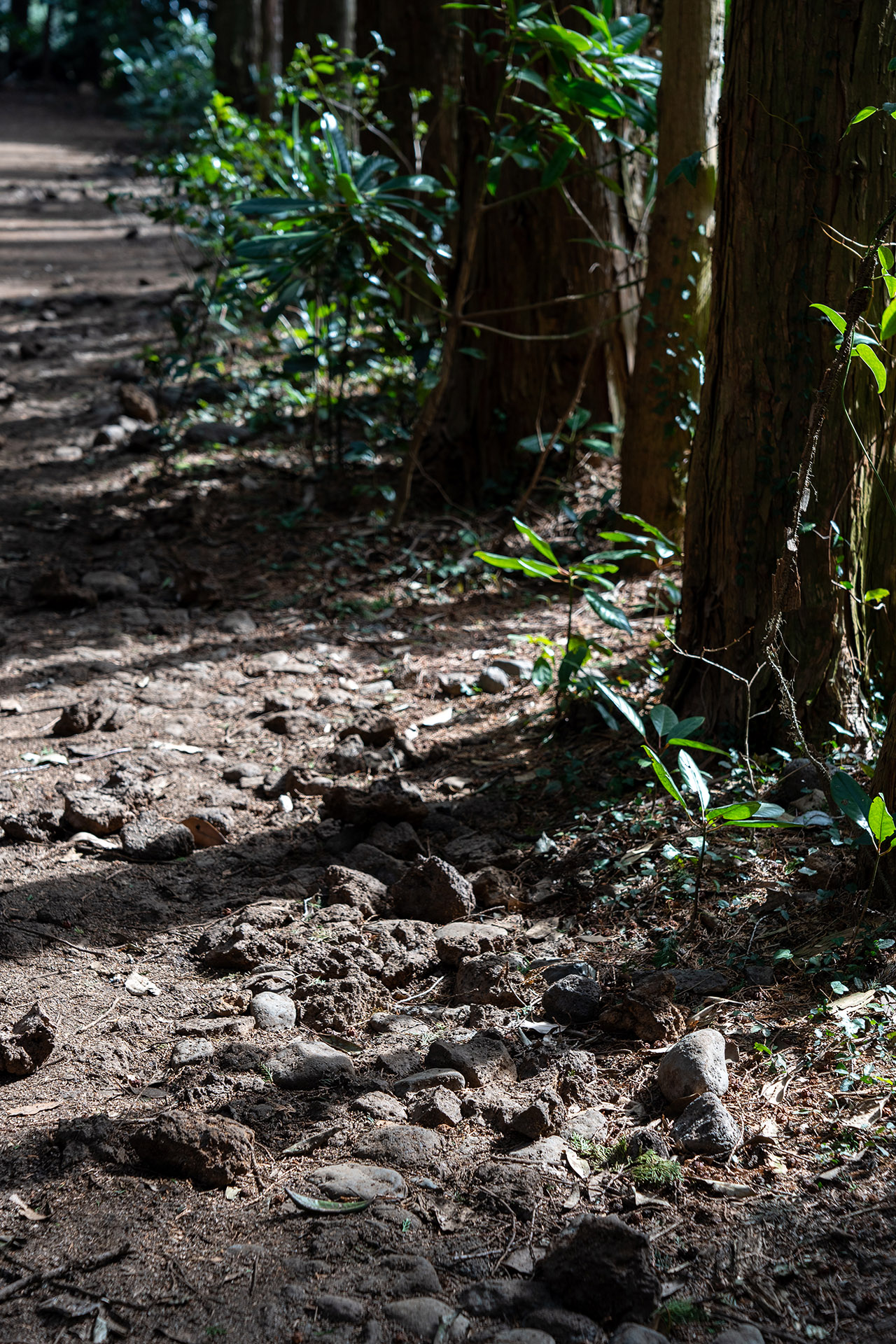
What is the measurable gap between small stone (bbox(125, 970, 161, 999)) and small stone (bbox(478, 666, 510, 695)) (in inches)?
68.3

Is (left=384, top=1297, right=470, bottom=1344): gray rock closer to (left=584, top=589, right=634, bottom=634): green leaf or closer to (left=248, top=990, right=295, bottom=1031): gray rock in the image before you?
(left=248, top=990, right=295, bottom=1031): gray rock

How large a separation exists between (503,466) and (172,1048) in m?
3.50

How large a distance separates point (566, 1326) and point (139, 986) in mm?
1194

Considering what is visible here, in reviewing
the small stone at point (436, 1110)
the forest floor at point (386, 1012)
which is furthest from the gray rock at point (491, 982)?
the small stone at point (436, 1110)

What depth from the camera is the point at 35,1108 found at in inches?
75.5

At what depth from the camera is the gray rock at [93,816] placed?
285cm

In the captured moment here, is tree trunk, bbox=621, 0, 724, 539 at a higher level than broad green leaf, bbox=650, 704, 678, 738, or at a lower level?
higher

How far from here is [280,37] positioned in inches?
514

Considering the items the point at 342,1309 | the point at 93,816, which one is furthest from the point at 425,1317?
the point at 93,816

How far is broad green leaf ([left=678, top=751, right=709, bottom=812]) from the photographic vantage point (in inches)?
84.5

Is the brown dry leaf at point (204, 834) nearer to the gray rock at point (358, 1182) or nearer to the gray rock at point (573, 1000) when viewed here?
the gray rock at point (573, 1000)

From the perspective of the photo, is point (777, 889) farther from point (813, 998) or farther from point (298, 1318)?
point (298, 1318)

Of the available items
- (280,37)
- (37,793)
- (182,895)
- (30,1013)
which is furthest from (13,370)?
(280,37)

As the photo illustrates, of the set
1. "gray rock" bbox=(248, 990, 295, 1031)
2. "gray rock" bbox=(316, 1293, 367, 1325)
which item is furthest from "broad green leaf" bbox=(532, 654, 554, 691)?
"gray rock" bbox=(316, 1293, 367, 1325)
